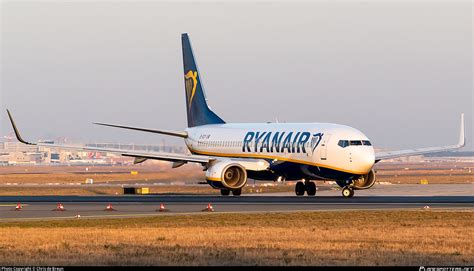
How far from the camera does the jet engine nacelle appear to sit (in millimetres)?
67562

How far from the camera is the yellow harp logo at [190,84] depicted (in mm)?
80125

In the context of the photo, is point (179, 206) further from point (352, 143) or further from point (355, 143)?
point (355, 143)

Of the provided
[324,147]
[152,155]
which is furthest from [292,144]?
[152,155]

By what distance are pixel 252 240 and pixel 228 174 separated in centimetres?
3571

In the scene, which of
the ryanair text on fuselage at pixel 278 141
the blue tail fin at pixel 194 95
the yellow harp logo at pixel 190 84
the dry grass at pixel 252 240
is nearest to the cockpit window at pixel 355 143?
the ryanair text on fuselage at pixel 278 141

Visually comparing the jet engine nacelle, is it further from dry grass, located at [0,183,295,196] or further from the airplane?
dry grass, located at [0,183,295,196]

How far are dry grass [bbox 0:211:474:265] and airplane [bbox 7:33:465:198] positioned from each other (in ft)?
59.4

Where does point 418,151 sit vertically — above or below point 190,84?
below

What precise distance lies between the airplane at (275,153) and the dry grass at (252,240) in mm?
18104

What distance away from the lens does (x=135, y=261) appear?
2639 centimetres

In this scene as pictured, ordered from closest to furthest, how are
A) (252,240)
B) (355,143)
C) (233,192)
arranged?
(252,240)
(355,143)
(233,192)

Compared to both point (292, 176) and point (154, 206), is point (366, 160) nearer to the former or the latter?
point (292, 176)

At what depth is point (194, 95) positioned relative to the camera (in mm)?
80250

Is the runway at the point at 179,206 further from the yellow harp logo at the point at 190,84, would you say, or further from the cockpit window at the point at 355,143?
the yellow harp logo at the point at 190,84
